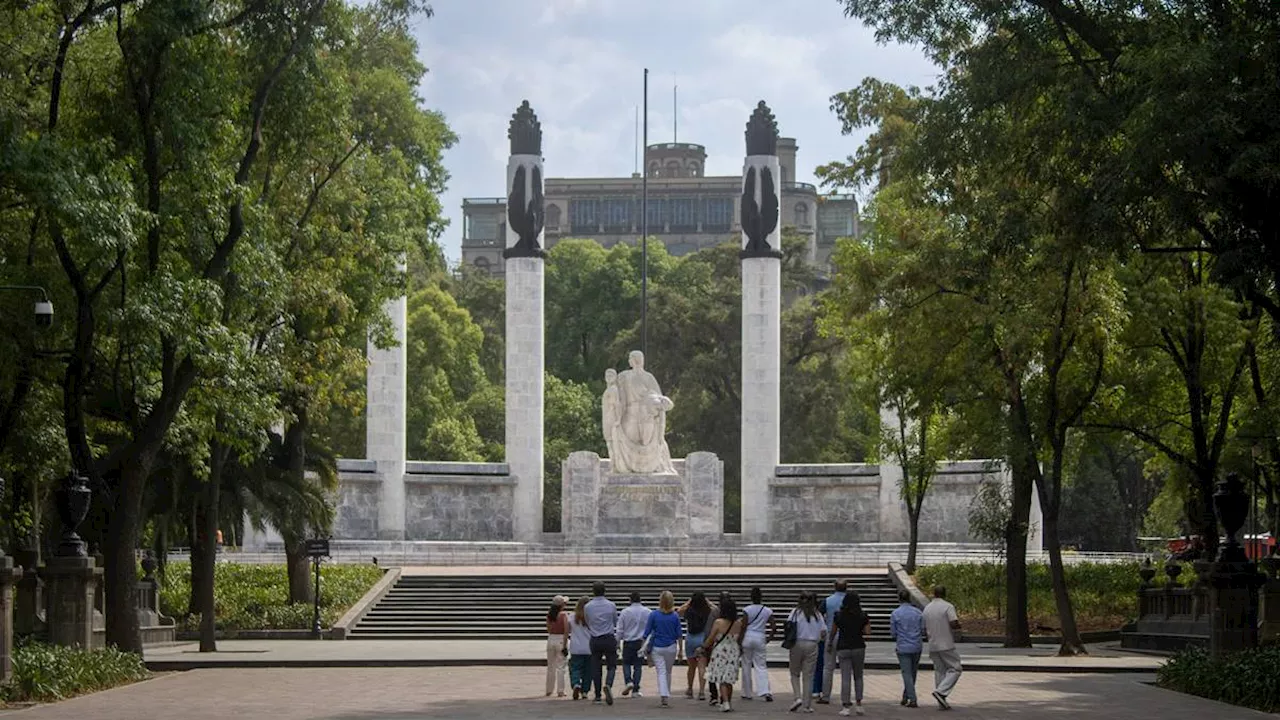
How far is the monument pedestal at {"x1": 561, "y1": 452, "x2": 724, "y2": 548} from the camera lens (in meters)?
53.1

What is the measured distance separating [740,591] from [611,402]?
567 inches

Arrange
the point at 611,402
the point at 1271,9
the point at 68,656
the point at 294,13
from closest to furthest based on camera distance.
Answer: the point at 1271,9 → the point at 68,656 → the point at 294,13 → the point at 611,402

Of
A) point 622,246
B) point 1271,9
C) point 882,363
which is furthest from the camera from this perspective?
point 622,246

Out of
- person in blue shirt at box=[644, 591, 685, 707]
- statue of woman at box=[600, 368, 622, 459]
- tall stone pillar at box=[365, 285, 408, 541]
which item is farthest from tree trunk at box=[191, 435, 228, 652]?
statue of woman at box=[600, 368, 622, 459]

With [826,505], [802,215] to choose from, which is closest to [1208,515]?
[826,505]

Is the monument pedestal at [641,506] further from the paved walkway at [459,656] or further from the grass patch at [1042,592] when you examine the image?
the paved walkway at [459,656]

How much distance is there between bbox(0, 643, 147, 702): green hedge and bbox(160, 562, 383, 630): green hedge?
35.9ft

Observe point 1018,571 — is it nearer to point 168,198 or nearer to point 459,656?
point 459,656

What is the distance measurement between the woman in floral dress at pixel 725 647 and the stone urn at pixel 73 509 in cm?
958

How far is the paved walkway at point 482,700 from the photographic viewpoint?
19812 millimetres

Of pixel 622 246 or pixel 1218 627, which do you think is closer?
pixel 1218 627

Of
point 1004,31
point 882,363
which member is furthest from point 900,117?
point 1004,31

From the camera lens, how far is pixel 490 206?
413 ft

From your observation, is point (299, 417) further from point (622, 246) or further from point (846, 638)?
point (622, 246)
